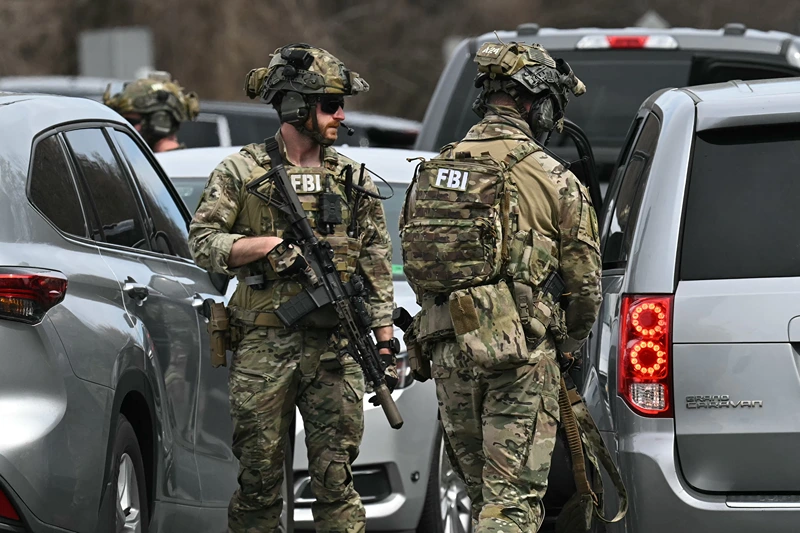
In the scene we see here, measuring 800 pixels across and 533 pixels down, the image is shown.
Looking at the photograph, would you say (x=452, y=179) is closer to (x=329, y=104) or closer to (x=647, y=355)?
(x=647, y=355)

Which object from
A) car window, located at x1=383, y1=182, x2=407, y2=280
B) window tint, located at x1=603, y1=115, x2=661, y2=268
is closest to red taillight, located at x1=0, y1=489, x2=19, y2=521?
window tint, located at x1=603, y1=115, x2=661, y2=268

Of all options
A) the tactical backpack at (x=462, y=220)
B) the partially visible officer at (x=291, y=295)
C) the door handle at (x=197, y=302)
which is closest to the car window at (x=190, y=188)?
the door handle at (x=197, y=302)

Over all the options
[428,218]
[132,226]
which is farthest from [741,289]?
[132,226]

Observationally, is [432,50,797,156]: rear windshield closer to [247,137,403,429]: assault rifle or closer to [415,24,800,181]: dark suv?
[415,24,800,181]: dark suv

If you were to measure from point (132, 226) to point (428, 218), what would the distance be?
3.81ft

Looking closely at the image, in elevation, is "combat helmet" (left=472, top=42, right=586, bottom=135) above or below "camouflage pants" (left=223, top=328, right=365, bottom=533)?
above

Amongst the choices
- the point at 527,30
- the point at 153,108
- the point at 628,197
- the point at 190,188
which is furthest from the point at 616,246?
the point at 153,108

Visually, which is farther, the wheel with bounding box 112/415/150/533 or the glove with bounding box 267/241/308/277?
the glove with bounding box 267/241/308/277

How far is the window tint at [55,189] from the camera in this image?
4.50 metres

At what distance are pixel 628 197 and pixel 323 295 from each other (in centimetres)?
113

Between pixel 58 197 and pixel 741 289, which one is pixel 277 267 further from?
pixel 741 289

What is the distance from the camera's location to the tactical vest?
5.70 metres

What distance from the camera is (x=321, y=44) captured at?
110 ft

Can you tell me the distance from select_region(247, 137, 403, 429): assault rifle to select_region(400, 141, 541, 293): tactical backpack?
2.16 feet
